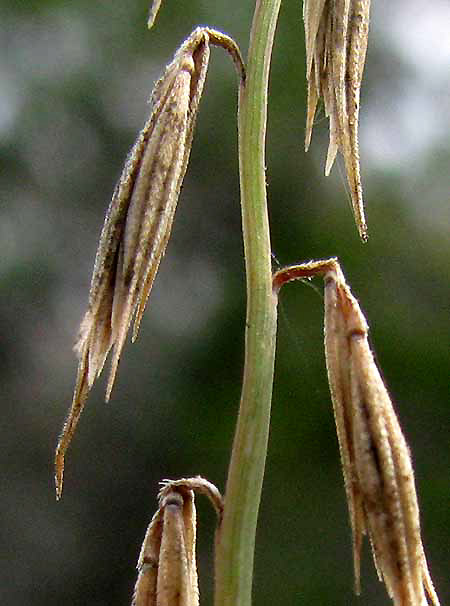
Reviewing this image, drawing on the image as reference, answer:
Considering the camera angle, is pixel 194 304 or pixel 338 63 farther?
pixel 194 304

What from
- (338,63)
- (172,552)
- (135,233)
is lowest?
(172,552)

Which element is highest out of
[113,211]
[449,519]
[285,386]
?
[285,386]

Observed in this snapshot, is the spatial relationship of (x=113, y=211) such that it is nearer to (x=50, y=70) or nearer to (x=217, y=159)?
(x=217, y=159)

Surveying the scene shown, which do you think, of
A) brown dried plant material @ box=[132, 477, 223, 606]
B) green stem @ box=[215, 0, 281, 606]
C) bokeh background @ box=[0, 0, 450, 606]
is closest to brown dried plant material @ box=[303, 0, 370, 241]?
green stem @ box=[215, 0, 281, 606]

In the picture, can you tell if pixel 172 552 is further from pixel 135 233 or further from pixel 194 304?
pixel 194 304

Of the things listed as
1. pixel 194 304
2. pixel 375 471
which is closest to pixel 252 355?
pixel 375 471

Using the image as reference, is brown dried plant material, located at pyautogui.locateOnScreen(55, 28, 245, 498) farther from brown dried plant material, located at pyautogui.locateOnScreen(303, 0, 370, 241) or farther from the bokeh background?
the bokeh background

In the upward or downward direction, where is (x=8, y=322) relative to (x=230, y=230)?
downward

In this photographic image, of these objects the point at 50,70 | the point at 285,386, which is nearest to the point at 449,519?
the point at 285,386
